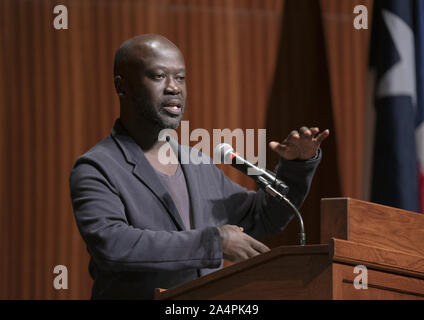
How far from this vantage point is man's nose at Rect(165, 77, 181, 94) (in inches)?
88.6

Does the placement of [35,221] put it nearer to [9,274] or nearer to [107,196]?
[9,274]

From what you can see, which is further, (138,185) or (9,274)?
(9,274)

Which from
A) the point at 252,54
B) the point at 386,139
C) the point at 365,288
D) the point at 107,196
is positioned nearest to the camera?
the point at 365,288

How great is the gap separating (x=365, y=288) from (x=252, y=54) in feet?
7.18

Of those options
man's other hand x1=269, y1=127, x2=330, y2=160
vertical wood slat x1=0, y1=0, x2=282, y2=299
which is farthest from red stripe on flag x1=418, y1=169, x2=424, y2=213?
man's other hand x1=269, y1=127, x2=330, y2=160

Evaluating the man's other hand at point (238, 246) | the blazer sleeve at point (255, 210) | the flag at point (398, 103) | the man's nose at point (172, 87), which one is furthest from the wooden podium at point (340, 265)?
the flag at point (398, 103)

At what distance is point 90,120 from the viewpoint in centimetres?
346

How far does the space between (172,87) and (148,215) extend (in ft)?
1.34

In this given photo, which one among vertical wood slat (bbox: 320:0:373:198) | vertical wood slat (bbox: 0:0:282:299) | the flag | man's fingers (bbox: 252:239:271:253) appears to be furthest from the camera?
vertical wood slat (bbox: 320:0:373:198)

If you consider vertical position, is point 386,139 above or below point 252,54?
below

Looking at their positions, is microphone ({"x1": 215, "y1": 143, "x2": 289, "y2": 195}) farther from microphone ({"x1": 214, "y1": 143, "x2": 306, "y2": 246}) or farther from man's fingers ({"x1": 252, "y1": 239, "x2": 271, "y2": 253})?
man's fingers ({"x1": 252, "y1": 239, "x2": 271, "y2": 253})

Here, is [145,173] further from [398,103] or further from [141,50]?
[398,103]

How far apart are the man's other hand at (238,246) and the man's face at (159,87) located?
1.76ft
